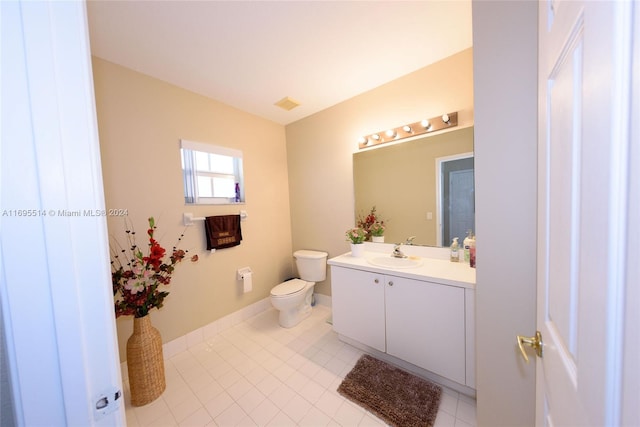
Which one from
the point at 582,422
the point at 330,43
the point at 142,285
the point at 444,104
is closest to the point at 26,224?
the point at 582,422

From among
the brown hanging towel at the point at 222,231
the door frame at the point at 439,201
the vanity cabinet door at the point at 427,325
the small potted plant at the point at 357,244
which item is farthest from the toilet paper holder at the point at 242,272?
the door frame at the point at 439,201

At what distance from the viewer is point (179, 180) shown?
199 centimetres

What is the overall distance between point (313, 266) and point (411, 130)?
1829mm

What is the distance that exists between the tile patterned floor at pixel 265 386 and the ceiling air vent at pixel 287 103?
98.1 inches

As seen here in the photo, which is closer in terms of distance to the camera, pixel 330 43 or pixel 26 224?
pixel 26 224

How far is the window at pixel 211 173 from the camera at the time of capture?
81.2 inches

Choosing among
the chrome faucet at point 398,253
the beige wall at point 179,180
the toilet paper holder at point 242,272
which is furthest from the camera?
the toilet paper holder at point 242,272

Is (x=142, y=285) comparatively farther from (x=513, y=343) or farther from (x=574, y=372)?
(x=513, y=343)

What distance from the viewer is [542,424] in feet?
2.05

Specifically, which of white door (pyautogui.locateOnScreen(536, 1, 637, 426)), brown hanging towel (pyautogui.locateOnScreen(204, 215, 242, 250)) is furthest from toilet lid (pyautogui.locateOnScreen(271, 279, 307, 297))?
white door (pyautogui.locateOnScreen(536, 1, 637, 426))

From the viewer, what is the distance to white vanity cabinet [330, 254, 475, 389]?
1.34 meters

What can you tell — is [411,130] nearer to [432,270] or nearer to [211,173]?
[432,270]

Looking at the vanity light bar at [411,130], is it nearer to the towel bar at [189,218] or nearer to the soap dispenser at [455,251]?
the soap dispenser at [455,251]

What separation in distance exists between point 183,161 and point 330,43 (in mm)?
1676
